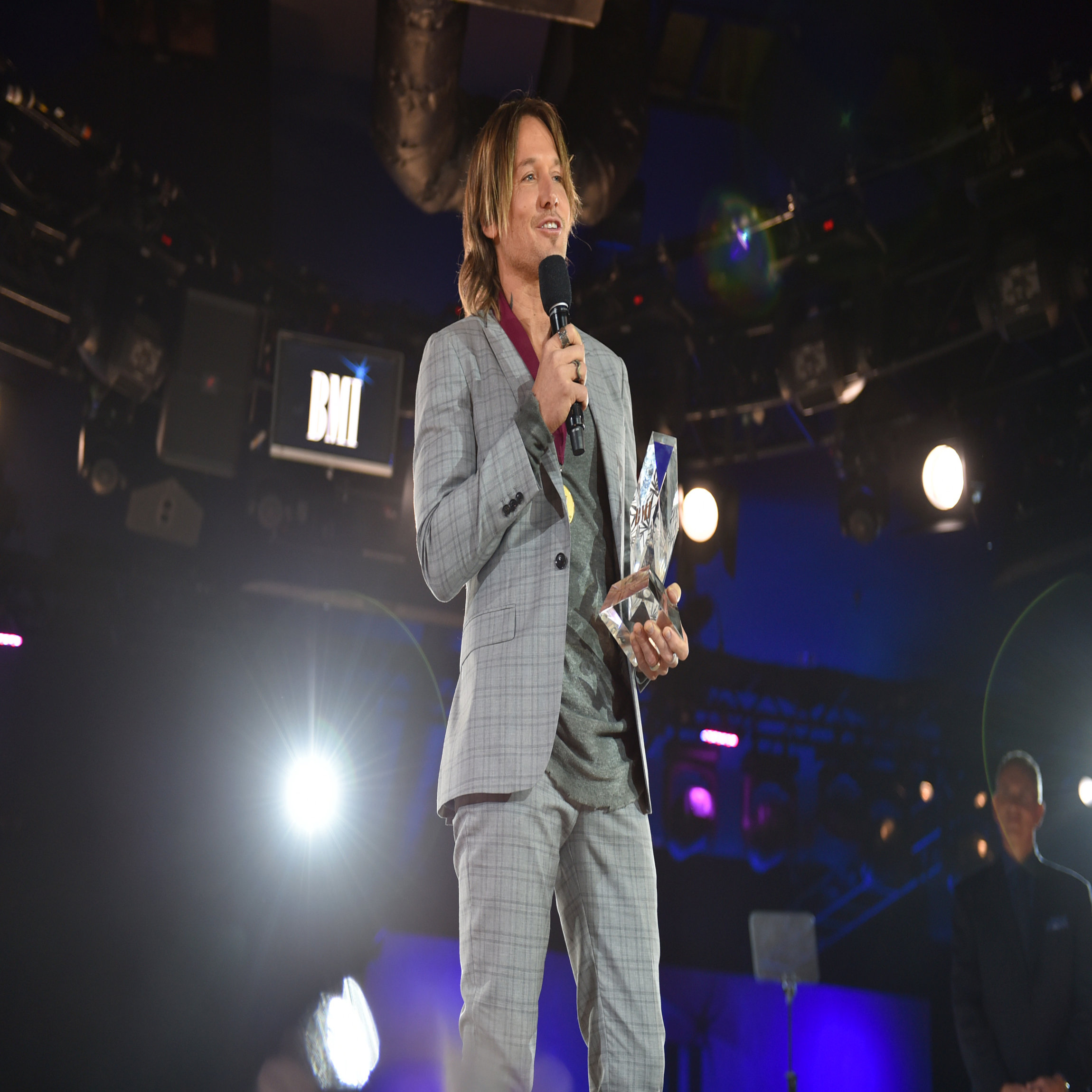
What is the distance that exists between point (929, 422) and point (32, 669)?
656cm

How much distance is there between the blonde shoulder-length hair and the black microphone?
0.18 meters

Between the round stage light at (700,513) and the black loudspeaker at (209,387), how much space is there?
2.91m

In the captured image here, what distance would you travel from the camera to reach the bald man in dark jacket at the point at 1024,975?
3178 mm

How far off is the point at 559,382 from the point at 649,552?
259 mm

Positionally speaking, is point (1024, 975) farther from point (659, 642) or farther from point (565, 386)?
point (565, 386)

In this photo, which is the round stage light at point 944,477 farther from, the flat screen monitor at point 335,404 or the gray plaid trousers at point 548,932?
the gray plaid trousers at point 548,932

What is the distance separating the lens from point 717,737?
8.64m

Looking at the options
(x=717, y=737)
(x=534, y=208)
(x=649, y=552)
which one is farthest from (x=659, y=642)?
(x=717, y=737)

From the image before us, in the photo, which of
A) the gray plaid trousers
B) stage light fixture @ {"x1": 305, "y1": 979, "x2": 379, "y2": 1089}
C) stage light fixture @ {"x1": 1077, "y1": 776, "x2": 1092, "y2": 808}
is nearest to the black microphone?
the gray plaid trousers

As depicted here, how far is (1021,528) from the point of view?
725 centimetres

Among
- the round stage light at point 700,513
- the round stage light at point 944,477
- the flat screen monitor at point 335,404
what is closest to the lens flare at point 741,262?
the round stage light at point 700,513

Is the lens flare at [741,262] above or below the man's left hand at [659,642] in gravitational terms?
above

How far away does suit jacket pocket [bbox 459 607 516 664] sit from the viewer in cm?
130

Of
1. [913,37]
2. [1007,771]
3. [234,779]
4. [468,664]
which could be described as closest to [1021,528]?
[913,37]
